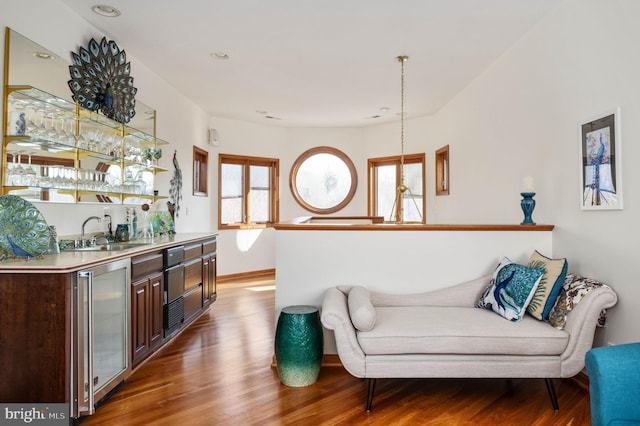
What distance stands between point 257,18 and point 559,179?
264 cm

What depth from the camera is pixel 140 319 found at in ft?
9.71

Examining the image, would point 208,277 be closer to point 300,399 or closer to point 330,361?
point 330,361

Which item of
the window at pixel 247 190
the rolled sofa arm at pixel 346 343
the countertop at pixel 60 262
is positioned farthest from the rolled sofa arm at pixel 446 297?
the window at pixel 247 190

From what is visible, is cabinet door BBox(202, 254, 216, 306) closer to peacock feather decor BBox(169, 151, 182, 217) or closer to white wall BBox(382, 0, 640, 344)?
peacock feather decor BBox(169, 151, 182, 217)

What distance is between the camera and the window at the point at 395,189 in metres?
6.98

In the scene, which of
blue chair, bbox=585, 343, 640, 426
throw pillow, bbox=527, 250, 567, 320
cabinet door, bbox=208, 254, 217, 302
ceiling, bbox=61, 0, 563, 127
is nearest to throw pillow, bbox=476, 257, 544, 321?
throw pillow, bbox=527, 250, 567, 320

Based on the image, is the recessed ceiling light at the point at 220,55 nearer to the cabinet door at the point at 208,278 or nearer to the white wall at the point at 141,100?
the white wall at the point at 141,100

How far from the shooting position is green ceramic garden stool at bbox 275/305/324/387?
2.71 meters

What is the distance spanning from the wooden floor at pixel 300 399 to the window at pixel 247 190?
3855 mm

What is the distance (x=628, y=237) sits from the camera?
8.00ft

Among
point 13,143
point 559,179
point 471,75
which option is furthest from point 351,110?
point 13,143

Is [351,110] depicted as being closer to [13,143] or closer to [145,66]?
[145,66]

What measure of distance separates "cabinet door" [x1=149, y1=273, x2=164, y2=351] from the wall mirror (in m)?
0.83

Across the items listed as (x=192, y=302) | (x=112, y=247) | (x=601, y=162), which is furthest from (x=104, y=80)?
(x=601, y=162)
